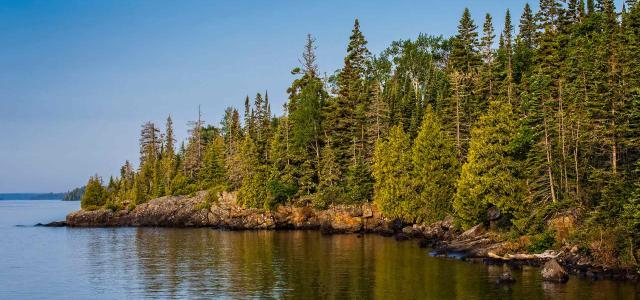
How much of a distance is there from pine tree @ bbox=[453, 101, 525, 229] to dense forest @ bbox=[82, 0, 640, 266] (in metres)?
0.15

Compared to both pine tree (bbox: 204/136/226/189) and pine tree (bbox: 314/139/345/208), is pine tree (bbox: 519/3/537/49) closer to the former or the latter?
pine tree (bbox: 314/139/345/208)

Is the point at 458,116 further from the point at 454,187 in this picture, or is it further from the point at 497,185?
the point at 497,185

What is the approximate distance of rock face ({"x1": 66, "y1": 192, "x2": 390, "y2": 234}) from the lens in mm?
90938

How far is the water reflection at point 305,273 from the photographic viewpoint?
131 ft

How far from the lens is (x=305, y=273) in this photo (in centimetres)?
5000

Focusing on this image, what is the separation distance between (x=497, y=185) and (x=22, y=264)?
171ft

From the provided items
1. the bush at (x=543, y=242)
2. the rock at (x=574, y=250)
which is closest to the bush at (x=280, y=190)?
the bush at (x=543, y=242)

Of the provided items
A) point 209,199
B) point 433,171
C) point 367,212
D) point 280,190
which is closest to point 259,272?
point 433,171

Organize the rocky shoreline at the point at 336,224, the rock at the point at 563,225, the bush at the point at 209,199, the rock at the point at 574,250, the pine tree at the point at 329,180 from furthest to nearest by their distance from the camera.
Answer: the bush at the point at 209,199 < the pine tree at the point at 329,180 < the rock at the point at 563,225 < the rocky shoreline at the point at 336,224 < the rock at the point at 574,250

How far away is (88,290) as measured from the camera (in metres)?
45.0

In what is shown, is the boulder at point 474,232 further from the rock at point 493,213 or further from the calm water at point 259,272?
the calm water at point 259,272

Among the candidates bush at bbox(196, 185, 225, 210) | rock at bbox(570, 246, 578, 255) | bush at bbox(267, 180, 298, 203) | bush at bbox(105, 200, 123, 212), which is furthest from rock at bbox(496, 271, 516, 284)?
bush at bbox(105, 200, 123, 212)

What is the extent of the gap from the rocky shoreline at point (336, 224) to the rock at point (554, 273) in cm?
244

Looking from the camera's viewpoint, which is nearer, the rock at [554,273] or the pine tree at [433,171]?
the rock at [554,273]
